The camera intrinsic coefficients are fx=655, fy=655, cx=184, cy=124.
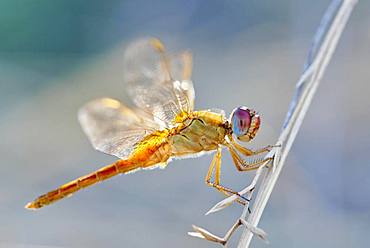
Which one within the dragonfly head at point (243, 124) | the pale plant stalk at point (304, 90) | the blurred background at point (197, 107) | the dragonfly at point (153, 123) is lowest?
the pale plant stalk at point (304, 90)

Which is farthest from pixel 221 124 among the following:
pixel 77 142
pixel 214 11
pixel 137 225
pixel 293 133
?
pixel 214 11

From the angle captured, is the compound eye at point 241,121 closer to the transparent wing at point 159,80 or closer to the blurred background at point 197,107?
the transparent wing at point 159,80

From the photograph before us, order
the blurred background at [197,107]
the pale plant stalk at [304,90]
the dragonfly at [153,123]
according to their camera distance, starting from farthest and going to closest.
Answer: the blurred background at [197,107], the dragonfly at [153,123], the pale plant stalk at [304,90]

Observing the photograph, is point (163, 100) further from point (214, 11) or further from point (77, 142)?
point (214, 11)

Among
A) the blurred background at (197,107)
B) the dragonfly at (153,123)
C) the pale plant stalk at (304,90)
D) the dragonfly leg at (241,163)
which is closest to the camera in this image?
the pale plant stalk at (304,90)

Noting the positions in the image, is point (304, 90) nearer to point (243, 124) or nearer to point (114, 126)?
point (243, 124)

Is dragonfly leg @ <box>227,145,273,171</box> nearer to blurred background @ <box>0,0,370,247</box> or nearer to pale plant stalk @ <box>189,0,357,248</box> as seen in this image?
pale plant stalk @ <box>189,0,357,248</box>

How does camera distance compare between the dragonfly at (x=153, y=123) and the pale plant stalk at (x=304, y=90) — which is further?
the dragonfly at (x=153, y=123)

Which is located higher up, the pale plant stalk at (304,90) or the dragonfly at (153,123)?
the dragonfly at (153,123)

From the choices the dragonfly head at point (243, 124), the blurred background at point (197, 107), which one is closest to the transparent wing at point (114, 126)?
the dragonfly head at point (243, 124)
